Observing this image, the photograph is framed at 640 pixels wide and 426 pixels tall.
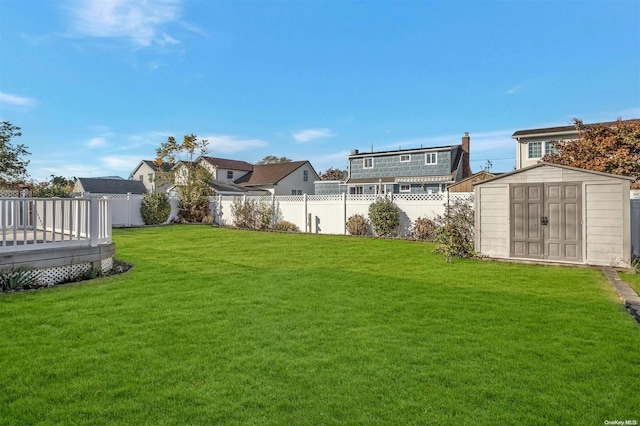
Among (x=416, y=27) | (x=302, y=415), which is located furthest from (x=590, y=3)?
(x=302, y=415)

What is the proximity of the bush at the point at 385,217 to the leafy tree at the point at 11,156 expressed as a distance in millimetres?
21105

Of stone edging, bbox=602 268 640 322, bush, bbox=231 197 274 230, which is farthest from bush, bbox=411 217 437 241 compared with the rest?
bush, bbox=231 197 274 230

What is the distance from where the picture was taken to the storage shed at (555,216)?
7.93 metres

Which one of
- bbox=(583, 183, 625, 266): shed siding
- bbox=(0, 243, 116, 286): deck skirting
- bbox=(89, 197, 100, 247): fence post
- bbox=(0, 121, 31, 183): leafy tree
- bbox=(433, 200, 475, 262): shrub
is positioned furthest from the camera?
bbox=(0, 121, 31, 183): leafy tree

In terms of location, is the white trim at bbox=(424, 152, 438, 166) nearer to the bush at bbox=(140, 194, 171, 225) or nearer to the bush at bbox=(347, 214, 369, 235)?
the bush at bbox=(347, 214, 369, 235)

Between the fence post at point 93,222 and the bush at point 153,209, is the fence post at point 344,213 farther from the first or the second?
the bush at point 153,209

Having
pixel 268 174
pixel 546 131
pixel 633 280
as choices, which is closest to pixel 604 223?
pixel 633 280

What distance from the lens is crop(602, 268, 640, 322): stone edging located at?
15.9 ft

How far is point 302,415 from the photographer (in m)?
2.46

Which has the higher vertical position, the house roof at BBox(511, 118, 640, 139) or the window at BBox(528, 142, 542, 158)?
the house roof at BBox(511, 118, 640, 139)

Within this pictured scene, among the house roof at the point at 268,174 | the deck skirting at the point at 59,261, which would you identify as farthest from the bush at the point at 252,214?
the house roof at the point at 268,174

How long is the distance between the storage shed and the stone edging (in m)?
0.75

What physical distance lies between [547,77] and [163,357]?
16.4 metres

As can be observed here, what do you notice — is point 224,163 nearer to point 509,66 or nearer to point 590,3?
point 509,66
